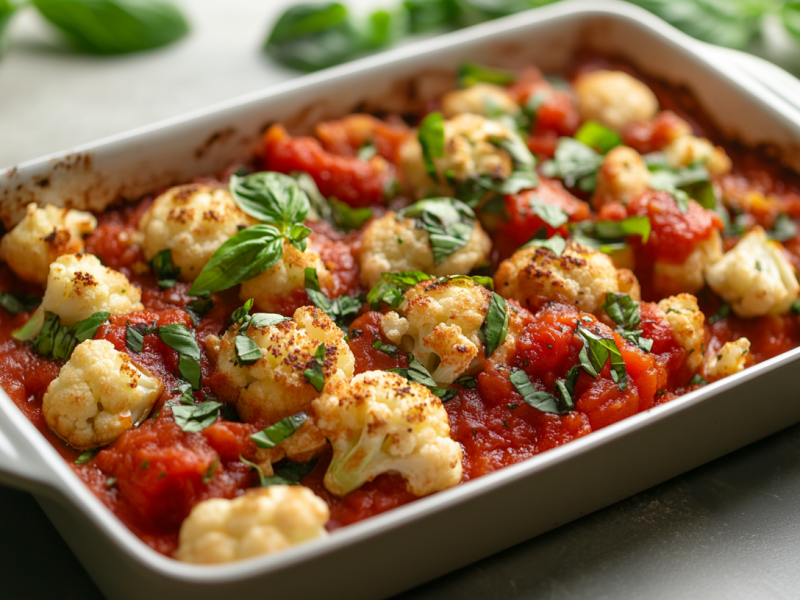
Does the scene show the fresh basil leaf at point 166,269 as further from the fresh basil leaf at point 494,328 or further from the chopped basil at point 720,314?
the chopped basil at point 720,314

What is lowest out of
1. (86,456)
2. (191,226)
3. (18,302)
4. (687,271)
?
(86,456)

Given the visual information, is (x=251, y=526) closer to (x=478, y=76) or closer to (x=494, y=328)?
(x=494, y=328)

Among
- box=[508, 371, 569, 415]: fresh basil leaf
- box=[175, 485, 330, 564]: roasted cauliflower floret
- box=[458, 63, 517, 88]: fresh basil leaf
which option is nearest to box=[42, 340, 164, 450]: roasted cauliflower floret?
box=[175, 485, 330, 564]: roasted cauliflower floret

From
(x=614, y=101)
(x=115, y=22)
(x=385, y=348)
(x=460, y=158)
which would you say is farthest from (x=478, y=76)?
(x=115, y=22)

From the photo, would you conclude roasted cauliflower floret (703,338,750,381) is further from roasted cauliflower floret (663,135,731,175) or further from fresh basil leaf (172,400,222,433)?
fresh basil leaf (172,400,222,433)

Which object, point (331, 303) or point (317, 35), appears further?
point (317, 35)

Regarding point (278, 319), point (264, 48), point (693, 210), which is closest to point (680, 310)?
point (693, 210)

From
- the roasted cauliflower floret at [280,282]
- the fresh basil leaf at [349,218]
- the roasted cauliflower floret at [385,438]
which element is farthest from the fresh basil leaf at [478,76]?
the roasted cauliflower floret at [385,438]
